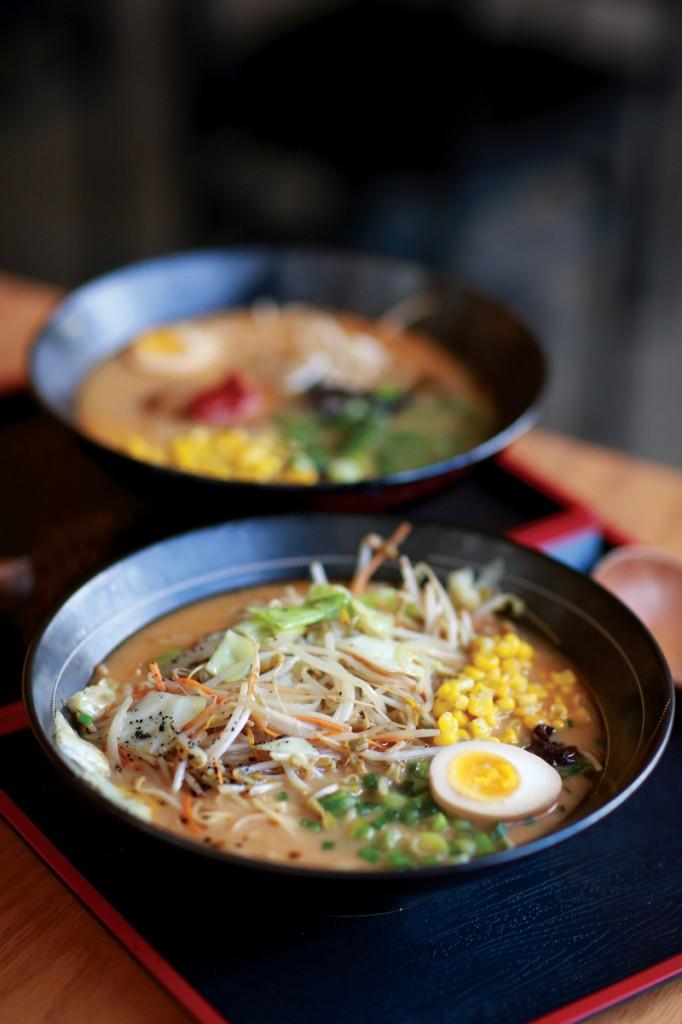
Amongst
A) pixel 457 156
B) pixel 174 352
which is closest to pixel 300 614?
pixel 174 352

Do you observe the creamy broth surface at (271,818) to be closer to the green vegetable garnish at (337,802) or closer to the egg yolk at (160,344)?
the green vegetable garnish at (337,802)

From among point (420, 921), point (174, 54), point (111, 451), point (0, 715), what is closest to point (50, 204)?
point (174, 54)

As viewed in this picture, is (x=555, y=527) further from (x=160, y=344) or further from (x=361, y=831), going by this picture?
(x=160, y=344)

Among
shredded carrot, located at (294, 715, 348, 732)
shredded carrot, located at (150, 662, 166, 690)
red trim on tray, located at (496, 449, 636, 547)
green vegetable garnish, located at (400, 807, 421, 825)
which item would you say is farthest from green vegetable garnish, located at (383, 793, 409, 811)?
red trim on tray, located at (496, 449, 636, 547)

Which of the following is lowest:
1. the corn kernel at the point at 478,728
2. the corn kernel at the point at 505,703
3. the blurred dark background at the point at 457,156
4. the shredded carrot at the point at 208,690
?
the blurred dark background at the point at 457,156

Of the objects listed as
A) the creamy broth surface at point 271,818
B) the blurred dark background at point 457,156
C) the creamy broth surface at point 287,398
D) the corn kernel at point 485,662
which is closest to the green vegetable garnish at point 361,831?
the creamy broth surface at point 271,818

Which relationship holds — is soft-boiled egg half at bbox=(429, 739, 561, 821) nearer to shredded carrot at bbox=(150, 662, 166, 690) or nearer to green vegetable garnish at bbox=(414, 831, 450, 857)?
green vegetable garnish at bbox=(414, 831, 450, 857)

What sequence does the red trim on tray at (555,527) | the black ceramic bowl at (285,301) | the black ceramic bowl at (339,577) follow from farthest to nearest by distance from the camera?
the black ceramic bowl at (285,301), the red trim on tray at (555,527), the black ceramic bowl at (339,577)
